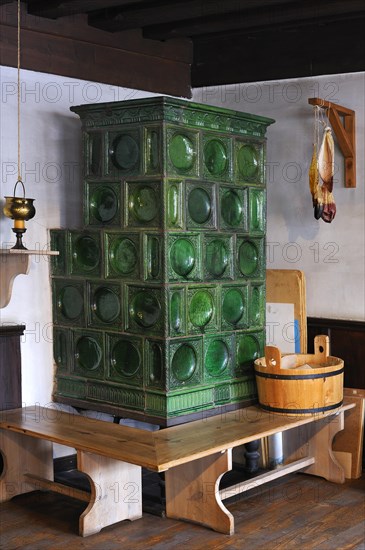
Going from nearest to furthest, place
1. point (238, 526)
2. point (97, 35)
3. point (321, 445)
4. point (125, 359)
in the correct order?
point (238, 526) < point (125, 359) < point (321, 445) < point (97, 35)

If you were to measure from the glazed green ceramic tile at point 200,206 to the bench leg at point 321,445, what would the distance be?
1.28 metres

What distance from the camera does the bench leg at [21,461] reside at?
4.23m

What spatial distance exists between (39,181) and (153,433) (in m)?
1.54

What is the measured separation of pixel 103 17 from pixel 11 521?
270 cm

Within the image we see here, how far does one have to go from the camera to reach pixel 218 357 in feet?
13.9

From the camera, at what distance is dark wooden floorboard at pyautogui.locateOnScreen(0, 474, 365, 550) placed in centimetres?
364

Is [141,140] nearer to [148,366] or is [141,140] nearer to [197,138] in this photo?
[197,138]

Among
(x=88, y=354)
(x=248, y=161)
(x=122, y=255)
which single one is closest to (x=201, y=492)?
(x=88, y=354)

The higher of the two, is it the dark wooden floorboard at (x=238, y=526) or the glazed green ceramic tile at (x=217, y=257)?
the glazed green ceramic tile at (x=217, y=257)

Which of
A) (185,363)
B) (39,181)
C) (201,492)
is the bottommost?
(201,492)

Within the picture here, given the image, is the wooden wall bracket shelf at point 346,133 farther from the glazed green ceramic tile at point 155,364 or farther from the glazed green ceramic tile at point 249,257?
the glazed green ceramic tile at point 155,364

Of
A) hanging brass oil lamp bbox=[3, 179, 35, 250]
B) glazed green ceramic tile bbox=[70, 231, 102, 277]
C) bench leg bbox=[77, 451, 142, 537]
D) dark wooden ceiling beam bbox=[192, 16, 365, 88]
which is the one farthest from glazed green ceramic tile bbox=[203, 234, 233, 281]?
dark wooden ceiling beam bbox=[192, 16, 365, 88]

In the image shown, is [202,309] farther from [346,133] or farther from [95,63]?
[95,63]

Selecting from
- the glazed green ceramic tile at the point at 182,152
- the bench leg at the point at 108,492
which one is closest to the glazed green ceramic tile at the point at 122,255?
the glazed green ceramic tile at the point at 182,152
